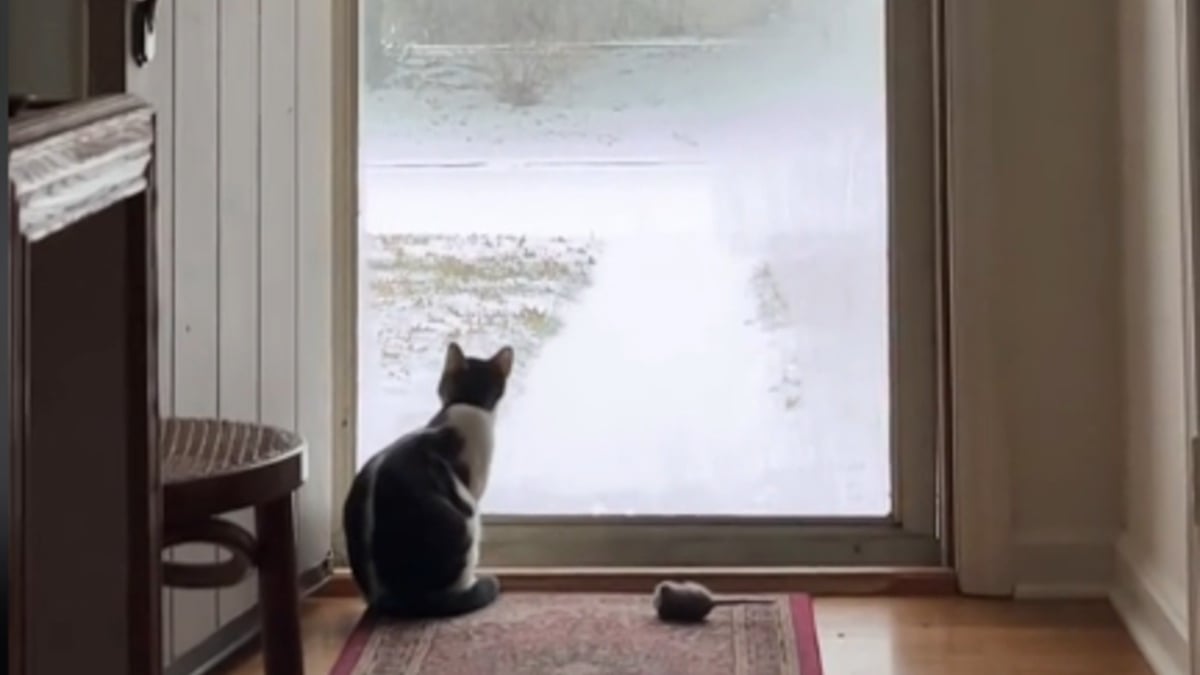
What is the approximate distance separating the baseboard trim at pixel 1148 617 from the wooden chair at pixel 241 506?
1095 millimetres

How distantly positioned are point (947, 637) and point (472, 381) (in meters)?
0.79

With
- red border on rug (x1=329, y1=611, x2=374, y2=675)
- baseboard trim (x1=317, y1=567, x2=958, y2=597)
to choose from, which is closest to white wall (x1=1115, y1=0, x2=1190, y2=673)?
baseboard trim (x1=317, y1=567, x2=958, y2=597)

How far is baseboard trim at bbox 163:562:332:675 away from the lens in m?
1.91

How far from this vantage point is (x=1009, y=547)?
2359 mm

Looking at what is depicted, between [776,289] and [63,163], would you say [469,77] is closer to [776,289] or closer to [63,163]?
[776,289]

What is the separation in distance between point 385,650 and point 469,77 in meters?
0.99

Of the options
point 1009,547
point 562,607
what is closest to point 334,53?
point 562,607

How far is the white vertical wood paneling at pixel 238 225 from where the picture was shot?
2008mm

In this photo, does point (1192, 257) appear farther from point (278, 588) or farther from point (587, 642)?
point (278, 588)

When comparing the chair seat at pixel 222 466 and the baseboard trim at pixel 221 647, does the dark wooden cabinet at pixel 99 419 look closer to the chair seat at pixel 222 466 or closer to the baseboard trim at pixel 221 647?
the chair seat at pixel 222 466

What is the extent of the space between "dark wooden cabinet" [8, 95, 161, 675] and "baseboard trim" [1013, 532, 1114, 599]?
167 centimetres

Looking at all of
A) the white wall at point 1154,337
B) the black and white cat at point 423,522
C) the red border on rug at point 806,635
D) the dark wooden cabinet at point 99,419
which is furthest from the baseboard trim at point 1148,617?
the dark wooden cabinet at point 99,419

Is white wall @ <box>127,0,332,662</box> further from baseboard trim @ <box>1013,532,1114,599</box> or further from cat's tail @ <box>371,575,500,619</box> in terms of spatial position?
baseboard trim @ <box>1013,532,1114,599</box>

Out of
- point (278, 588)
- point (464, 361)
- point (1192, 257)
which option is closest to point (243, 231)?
point (464, 361)
